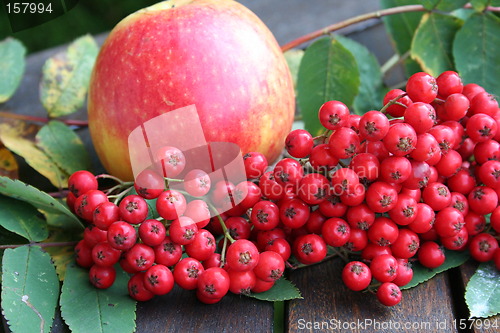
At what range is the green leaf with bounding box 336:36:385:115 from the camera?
102 centimetres

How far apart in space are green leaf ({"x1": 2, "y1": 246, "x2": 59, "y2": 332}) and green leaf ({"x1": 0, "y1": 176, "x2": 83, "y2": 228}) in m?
0.06

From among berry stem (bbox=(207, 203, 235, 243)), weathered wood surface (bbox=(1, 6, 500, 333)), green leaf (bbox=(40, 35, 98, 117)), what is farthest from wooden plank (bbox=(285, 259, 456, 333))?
green leaf (bbox=(40, 35, 98, 117))

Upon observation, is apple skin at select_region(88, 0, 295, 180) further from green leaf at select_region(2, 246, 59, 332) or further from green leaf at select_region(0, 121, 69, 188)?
green leaf at select_region(2, 246, 59, 332)

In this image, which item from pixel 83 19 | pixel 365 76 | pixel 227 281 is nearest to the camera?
pixel 227 281

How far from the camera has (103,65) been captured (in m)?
0.80

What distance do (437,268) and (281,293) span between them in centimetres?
20

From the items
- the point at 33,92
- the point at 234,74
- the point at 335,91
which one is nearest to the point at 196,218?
the point at 234,74

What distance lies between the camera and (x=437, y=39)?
91cm

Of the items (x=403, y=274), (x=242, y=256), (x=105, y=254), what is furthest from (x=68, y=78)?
(x=403, y=274)

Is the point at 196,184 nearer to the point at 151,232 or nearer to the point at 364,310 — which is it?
the point at 151,232

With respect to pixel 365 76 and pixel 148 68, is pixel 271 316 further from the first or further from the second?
pixel 365 76

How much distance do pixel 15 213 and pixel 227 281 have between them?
Answer: 0.96 feet

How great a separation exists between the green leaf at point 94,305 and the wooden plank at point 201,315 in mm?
22

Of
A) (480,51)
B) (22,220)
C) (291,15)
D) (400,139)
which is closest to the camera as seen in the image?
(400,139)
